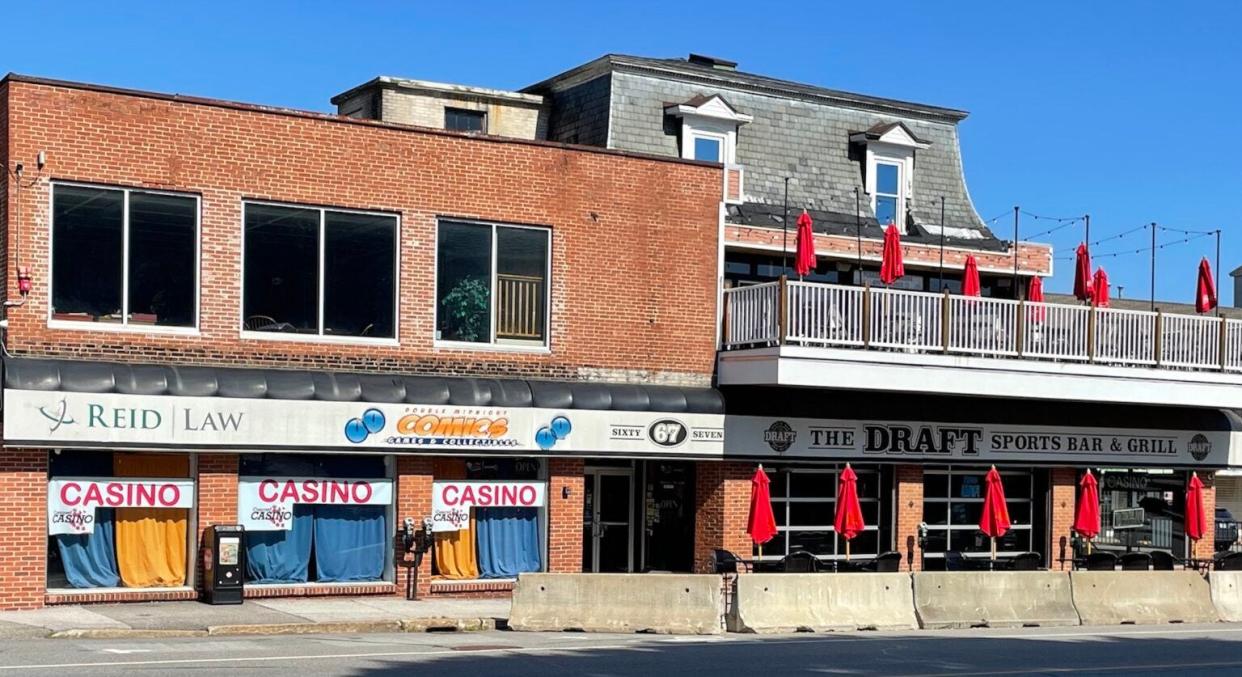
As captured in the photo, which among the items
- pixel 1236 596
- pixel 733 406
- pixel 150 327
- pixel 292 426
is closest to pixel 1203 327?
pixel 1236 596

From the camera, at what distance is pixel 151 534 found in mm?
22406

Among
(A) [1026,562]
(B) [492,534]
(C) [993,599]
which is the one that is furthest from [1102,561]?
(B) [492,534]

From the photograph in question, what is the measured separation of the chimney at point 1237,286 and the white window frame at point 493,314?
4927cm

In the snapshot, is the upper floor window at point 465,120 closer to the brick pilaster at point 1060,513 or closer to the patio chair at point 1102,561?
the brick pilaster at point 1060,513

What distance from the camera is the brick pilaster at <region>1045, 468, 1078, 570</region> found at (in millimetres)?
29953

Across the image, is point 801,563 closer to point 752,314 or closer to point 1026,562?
point 752,314

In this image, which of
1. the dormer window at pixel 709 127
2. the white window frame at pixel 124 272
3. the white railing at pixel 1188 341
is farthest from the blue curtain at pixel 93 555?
the white railing at pixel 1188 341

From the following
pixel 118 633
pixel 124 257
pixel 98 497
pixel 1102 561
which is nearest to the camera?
pixel 118 633

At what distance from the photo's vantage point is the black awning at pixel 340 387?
69.7 ft

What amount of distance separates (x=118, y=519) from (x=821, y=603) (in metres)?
9.44

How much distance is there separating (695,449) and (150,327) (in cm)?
858

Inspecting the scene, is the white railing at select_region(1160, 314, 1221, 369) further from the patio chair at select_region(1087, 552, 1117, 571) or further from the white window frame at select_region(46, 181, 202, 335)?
the white window frame at select_region(46, 181, 202, 335)

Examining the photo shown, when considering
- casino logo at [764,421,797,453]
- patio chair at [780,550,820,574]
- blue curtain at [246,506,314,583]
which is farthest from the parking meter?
casino logo at [764,421,797,453]

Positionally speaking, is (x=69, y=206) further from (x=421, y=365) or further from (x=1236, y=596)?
(x=1236, y=596)
